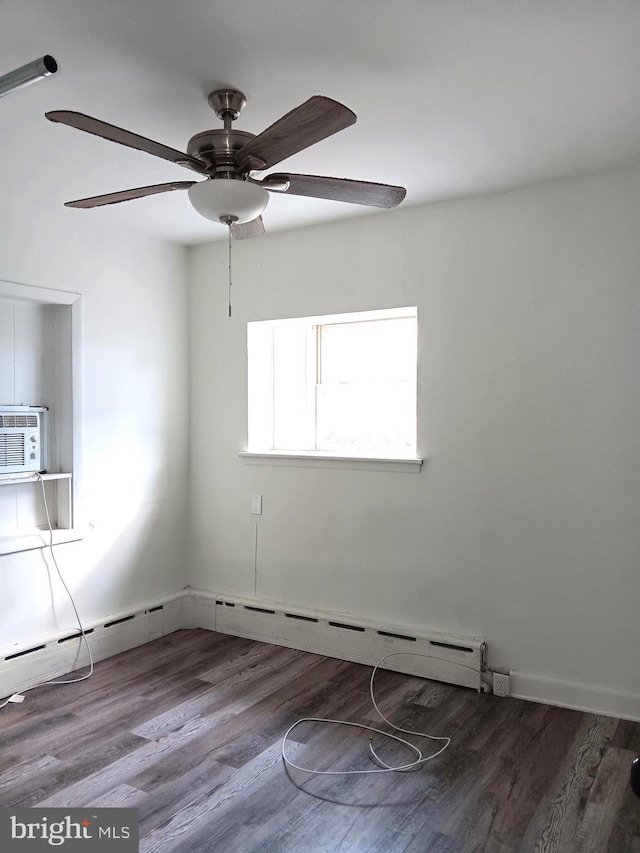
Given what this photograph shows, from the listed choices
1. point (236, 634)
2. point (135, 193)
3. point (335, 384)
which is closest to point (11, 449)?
point (135, 193)

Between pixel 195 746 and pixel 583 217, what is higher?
pixel 583 217

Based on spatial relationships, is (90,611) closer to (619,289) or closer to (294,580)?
(294,580)

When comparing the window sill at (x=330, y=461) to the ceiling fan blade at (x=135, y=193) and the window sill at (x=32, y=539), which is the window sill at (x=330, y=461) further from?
the ceiling fan blade at (x=135, y=193)

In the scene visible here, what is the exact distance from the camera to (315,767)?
2533mm

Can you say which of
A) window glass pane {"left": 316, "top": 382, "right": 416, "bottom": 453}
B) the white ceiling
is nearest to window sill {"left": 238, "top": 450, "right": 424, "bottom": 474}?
window glass pane {"left": 316, "top": 382, "right": 416, "bottom": 453}

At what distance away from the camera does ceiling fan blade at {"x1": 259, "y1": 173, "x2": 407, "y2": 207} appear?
86.9 inches

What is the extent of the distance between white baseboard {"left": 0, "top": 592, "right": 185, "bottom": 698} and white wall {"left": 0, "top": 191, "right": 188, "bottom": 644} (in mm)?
61

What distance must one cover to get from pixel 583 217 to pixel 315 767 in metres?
2.61

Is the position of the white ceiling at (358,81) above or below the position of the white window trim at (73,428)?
above

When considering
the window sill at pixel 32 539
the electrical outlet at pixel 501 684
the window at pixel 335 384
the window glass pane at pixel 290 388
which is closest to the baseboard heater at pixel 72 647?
the window sill at pixel 32 539

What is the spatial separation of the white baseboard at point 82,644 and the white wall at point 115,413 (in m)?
0.06

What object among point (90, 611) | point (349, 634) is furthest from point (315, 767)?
point (90, 611)

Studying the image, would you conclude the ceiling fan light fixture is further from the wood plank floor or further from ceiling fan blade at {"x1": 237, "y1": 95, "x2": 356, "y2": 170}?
the wood plank floor

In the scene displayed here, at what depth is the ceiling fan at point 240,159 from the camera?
6.01 feet
